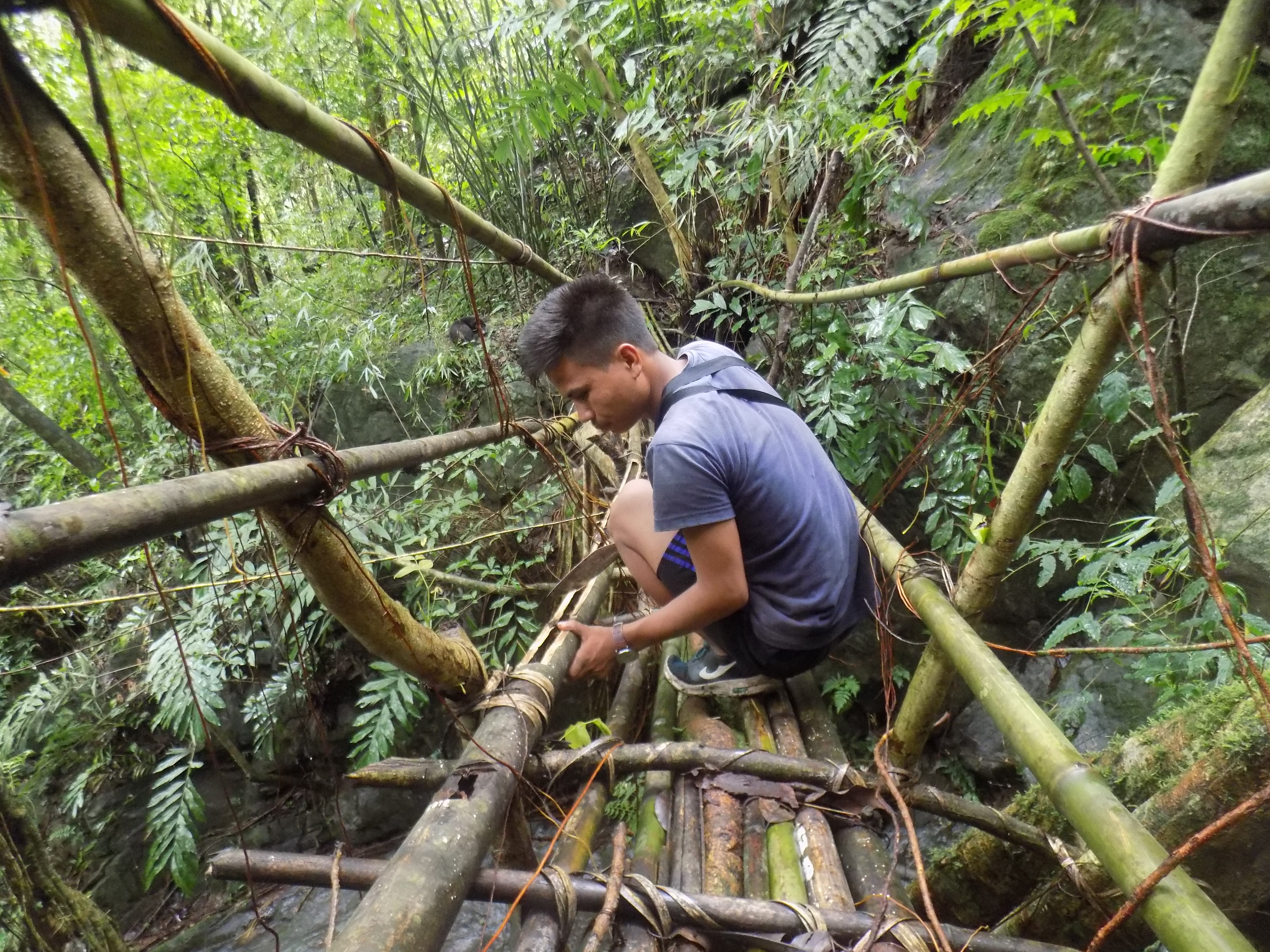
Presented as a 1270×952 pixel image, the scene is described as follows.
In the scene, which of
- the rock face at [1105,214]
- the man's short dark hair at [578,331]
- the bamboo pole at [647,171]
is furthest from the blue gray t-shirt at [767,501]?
the bamboo pole at [647,171]

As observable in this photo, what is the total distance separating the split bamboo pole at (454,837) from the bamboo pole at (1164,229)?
1330 millimetres

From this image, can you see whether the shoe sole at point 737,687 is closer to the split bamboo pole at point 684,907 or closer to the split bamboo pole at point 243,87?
the split bamboo pole at point 684,907

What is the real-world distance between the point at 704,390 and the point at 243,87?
126 centimetres

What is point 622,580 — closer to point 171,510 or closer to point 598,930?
point 598,930

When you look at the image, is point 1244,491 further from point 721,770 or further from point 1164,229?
point 721,770

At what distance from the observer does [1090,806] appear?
2.77ft

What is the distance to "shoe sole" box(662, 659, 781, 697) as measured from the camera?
2.11 m

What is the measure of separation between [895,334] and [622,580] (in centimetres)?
161

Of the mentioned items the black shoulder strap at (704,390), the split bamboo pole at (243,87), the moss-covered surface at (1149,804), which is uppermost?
the split bamboo pole at (243,87)

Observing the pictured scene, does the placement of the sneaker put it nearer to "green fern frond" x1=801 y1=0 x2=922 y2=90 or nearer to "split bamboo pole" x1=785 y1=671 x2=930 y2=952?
"split bamboo pole" x1=785 y1=671 x2=930 y2=952

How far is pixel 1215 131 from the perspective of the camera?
977 millimetres

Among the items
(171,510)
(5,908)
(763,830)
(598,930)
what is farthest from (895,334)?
(5,908)

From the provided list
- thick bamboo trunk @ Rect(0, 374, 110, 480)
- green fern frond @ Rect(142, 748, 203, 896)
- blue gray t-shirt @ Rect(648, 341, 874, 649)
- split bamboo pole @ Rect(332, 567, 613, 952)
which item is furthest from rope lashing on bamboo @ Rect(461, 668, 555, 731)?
thick bamboo trunk @ Rect(0, 374, 110, 480)

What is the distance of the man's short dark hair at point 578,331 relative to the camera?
6.05 feet
